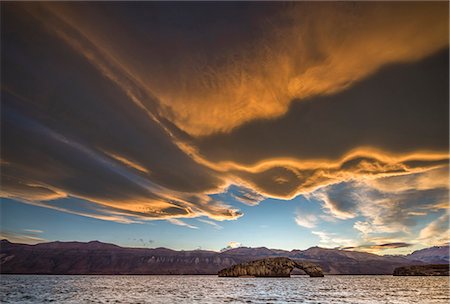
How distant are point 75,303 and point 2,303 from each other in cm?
1084

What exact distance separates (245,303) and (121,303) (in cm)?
2127

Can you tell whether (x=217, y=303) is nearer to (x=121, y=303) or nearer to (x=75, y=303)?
(x=121, y=303)

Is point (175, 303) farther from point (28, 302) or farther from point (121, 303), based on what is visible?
point (28, 302)

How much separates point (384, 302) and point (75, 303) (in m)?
54.8

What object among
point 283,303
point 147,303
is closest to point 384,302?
point 283,303

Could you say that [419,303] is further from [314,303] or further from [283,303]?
[283,303]

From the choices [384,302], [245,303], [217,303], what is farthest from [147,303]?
[384,302]

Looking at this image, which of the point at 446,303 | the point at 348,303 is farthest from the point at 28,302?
the point at 446,303

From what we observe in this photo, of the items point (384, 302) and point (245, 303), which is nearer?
point (245, 303)

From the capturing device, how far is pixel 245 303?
51.6 metres

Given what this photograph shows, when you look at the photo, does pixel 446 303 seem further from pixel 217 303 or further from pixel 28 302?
pixel 28 302

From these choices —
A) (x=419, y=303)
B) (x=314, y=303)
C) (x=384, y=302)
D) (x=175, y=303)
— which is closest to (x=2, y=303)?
(x=175, y=303)

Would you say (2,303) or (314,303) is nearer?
(2,303)

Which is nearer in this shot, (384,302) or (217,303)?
(217,303)
